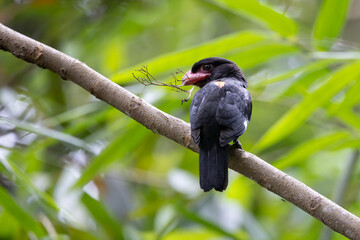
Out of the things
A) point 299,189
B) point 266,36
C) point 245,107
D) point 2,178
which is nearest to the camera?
point 299,189

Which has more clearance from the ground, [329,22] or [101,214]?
[329,22]

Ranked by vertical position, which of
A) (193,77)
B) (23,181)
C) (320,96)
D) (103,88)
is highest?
(103,88)

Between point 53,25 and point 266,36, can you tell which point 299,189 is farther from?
point 53,25

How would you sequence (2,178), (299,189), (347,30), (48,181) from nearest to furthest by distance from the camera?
(299,189)
(2,178)
(48,181)
(347,30)

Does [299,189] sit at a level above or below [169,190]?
above

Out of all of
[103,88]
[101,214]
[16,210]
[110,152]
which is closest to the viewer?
[103,88]

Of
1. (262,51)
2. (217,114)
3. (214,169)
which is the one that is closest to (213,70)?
(262,51)

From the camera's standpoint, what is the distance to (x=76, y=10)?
16.0ft

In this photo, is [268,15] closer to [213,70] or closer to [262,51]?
[262,51]

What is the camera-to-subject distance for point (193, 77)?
2.76 metres

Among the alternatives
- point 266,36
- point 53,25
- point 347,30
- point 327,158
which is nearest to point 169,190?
point 327,158

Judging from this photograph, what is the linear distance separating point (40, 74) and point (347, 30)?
3365 mm

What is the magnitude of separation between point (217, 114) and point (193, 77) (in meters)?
0.49

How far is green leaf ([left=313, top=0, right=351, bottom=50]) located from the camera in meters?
2.85
